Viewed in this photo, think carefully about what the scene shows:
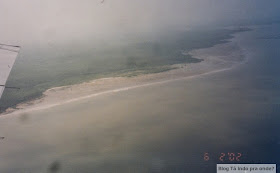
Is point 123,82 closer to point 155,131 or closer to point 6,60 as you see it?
point 155,131

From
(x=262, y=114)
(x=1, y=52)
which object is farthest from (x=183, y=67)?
(x=1, y=52)
